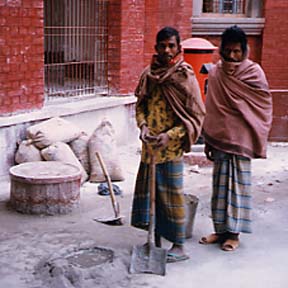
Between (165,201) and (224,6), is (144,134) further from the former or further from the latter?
(224,6)

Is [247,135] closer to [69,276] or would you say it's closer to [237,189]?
[237,189]

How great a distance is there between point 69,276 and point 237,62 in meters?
2.11

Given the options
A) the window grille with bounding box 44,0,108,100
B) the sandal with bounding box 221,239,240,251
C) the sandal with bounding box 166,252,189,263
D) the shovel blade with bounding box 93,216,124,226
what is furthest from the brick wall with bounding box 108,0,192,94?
the sandal with bounding box 166,252,189,263

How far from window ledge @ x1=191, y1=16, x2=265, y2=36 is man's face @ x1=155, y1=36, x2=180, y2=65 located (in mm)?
6234

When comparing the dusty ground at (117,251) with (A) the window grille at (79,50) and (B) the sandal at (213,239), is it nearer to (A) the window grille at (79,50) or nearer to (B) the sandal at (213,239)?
(B) the sandal at (213,239)

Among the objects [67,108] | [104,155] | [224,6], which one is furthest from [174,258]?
[224,6]

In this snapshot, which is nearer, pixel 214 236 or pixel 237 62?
pixel 237 62

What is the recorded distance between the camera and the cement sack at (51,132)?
6.92 metres

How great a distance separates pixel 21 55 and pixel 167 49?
317cm

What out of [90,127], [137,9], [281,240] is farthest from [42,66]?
[281,240]

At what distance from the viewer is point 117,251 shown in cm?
500

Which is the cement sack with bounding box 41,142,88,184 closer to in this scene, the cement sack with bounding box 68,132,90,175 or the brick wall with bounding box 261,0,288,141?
the cement sack with bounding box 68,132,90,175

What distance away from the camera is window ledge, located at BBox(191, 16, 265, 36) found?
419 inches

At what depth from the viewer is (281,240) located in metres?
5.50
